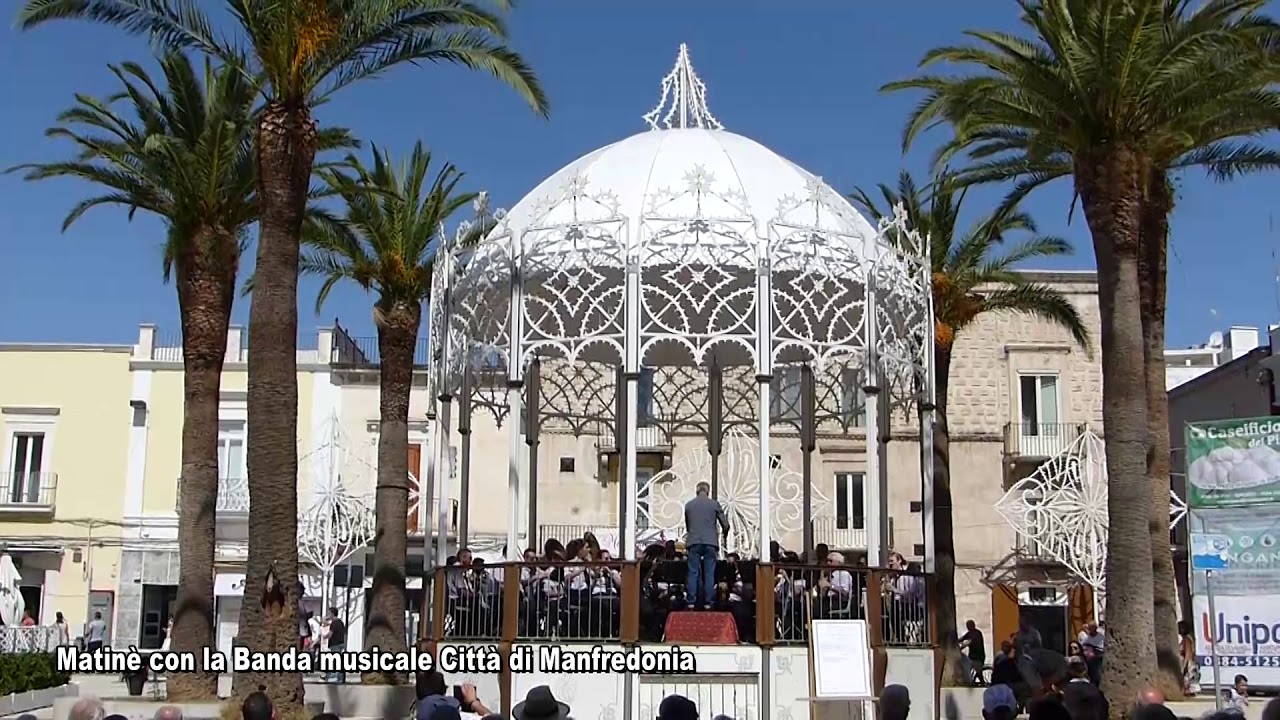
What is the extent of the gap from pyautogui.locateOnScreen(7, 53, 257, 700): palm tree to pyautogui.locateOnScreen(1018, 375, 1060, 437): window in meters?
25.8

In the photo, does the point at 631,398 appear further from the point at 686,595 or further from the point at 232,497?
the point at 232,497

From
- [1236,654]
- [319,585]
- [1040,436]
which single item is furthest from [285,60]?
[1040,436]

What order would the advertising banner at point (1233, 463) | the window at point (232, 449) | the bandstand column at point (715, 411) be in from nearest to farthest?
the advertising banner at point (1233, 463) → the bandstand column at point (715, 411) → the window at point (232, 449)

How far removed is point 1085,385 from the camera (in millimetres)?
41250

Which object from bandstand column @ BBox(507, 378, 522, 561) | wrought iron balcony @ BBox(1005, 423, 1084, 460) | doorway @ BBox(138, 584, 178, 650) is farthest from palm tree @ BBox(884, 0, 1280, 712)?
doorway @ BBox(138, 584, 178, 650)

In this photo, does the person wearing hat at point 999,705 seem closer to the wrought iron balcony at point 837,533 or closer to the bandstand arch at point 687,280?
the bandstand arch at point 687,280

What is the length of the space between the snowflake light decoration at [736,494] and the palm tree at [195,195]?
1223 cm

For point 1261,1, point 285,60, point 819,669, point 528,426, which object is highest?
point 1261,1

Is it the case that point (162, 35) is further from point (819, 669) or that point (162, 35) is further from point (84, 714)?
point (84, 714)

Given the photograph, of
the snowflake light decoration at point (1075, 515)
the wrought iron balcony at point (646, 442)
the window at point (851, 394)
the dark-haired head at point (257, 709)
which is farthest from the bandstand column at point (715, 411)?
the wrought iron balcony at point (646, 442)

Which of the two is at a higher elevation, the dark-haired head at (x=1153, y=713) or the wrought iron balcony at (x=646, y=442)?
the wrought iron balcony at (x=646, y=442)

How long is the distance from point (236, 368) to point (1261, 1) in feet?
99.3

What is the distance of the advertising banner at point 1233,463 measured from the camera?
64.9ft

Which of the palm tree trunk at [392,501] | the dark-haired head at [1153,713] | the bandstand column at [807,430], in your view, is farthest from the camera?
the palm tree trunk at [392,501]
